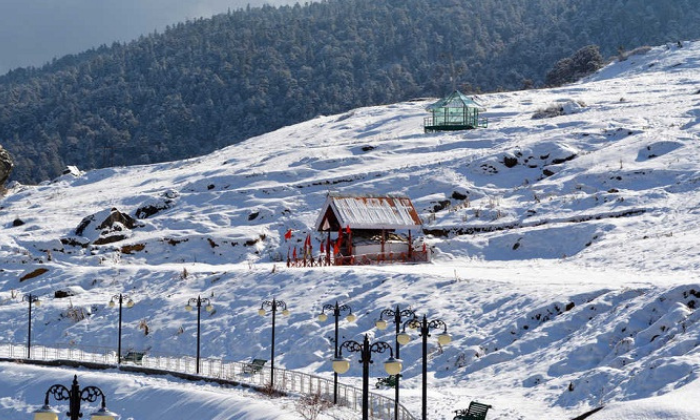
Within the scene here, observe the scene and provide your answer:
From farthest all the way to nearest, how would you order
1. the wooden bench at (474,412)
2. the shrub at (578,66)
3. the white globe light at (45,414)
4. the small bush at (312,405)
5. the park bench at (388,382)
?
the shrub at (578,66) → the park bench at (388,382) → the small bush at (312,405) → the wooden bench at (474,412) → the white globe light at (45,414)

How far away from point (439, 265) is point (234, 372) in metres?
15.4

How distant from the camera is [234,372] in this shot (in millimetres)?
33688

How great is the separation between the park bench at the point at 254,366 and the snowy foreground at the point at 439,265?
6.03 feet

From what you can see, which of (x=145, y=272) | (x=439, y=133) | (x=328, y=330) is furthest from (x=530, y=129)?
(x=328, y=330)

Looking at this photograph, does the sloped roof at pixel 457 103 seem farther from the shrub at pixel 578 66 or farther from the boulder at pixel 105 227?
the shrub at pixel 578 66

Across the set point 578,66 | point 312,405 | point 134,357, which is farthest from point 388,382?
point 578,66

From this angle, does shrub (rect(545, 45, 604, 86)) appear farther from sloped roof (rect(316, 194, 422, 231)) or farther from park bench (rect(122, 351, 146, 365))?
park bench (rect(122, 351, 146, 365))

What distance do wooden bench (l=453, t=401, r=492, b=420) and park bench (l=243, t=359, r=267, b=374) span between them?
928cm

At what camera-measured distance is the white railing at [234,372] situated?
86.5 feet

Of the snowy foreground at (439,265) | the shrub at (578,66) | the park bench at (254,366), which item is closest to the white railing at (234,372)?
the park bench at (254,366)

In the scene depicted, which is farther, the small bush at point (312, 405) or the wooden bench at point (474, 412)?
the small bush at point (312, 405)

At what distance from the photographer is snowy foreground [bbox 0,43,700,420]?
28406 millimetres

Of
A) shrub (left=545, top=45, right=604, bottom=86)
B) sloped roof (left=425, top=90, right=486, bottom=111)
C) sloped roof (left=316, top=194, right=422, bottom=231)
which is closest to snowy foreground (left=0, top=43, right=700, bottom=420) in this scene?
sloped roof (left=425, top=90, right=486, bottom=111)

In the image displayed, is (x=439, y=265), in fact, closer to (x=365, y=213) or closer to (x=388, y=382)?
(x=365, y=213)
